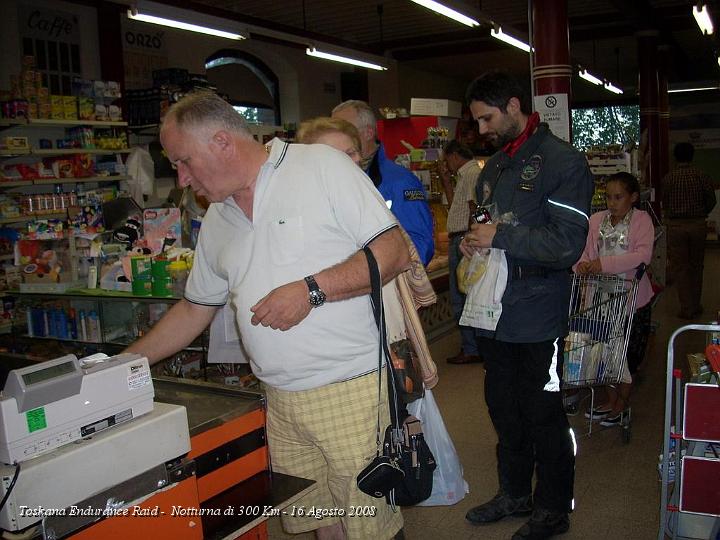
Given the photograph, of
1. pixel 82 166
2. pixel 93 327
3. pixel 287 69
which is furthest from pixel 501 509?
pixel 287 69

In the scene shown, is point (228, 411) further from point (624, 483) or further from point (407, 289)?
point (624, 483)

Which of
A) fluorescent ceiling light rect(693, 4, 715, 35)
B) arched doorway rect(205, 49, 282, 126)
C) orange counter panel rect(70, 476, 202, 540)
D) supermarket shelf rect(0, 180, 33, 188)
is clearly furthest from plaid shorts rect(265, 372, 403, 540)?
arched doorway rect(205, 49, 282, 126)

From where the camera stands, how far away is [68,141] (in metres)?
7.71

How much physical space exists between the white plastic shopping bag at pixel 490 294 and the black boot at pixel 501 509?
0.91m

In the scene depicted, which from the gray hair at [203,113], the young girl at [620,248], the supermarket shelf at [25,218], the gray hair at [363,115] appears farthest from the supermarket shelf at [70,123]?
the gray hair at [203,113]

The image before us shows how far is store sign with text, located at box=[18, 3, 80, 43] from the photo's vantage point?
815 centimetres

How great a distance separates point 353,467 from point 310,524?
34 cm

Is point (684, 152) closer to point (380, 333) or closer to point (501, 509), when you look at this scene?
point (501, 509)

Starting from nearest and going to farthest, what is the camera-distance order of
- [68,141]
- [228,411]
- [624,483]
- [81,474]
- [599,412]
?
[81,474], [228,411], [624,483], [599,412], [68,141]

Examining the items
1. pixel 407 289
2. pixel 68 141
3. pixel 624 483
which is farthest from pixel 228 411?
pixel 68 141

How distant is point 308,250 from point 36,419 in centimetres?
79

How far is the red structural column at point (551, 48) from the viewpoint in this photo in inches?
227

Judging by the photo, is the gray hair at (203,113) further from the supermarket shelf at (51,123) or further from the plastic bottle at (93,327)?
the supermarket shelf at (51,123)

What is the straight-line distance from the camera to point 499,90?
2.71 metres
